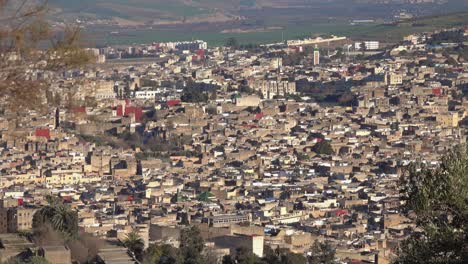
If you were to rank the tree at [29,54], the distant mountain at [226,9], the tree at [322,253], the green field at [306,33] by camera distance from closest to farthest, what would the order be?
1. the tree at [29,54]
2. the tree at [322,253]
3. the green field at [306,33]
4. the distant mountain at [226,9]

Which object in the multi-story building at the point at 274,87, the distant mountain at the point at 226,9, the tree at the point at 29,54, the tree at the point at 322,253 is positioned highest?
the tree at the point at 29,54

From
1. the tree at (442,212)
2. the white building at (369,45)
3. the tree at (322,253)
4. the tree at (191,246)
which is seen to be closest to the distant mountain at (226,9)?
the white building at (369,45)

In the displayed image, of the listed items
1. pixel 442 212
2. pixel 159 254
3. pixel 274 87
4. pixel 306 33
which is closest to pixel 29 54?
pixel 442 212

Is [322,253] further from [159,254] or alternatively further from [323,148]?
[323,148]

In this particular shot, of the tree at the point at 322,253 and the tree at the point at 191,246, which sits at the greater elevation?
the tree at the point at 191,246

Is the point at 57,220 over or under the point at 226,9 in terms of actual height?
over

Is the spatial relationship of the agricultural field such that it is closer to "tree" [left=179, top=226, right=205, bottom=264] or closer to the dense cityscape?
the dense cityscape

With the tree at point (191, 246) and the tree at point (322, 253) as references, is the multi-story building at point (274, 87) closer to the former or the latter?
the tree at point (322, 253)
